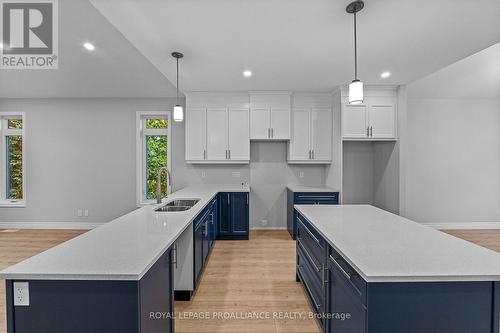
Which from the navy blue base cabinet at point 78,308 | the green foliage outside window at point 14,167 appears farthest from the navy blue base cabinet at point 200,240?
Answer: the green foliage outside window at point 14,167

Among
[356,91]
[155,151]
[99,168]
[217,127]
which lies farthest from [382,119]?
[99,168]

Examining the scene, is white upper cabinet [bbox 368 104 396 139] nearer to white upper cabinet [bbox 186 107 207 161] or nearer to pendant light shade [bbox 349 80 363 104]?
pendant light shade [bbox 349 80 363 104]

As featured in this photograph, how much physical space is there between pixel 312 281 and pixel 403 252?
A: 102 cm

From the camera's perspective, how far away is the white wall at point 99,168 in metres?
5.11

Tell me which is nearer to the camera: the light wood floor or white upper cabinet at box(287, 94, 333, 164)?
the light wood floor

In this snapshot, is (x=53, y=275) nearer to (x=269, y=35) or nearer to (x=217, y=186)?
(x=269, y=35)

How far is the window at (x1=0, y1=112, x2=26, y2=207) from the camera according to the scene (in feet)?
17.2

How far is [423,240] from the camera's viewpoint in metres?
1.60

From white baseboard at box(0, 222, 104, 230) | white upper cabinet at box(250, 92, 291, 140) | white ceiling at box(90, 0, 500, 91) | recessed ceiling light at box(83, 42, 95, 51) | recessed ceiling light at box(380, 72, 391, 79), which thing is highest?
recessed ceiling light at box(83, 42, 95, 51)

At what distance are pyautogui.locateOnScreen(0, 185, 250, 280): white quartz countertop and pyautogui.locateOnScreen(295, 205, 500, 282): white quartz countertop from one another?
1060mm

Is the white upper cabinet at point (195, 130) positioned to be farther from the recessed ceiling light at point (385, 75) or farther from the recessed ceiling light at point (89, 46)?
the recessed ceiling light at point (385, 75)

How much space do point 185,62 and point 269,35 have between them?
49.9 inches

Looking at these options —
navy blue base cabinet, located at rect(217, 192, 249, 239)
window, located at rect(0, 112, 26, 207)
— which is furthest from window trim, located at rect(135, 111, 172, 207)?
window, located at rect(0, 112, 26, 207)

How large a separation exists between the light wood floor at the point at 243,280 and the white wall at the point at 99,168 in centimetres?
62
